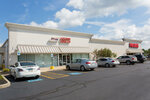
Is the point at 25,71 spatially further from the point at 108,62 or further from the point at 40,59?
the point at 108,62

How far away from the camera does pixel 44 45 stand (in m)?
20.6

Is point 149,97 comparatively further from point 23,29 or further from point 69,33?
point 69,33

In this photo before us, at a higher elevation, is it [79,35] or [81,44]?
[79,35]

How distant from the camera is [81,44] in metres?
26.2

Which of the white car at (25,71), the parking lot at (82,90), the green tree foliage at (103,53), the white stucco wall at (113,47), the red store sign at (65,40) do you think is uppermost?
the red store sign at (65,40)

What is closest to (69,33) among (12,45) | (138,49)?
(12,45)

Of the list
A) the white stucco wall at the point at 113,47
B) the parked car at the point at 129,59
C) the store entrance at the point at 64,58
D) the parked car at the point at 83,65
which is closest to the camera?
the parked car at the point at 83,65

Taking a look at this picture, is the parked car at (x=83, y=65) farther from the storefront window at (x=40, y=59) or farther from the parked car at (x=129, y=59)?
the parked car at (x=129, y=59)

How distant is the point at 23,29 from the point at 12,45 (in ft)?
10.0

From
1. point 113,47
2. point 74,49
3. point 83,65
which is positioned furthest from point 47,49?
point 113,47

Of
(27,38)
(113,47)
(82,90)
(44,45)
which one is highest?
(27,38)

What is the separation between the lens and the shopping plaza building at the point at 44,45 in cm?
1784

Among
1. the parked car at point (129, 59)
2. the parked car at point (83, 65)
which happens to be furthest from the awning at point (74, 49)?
the parked car at point (129, 59)

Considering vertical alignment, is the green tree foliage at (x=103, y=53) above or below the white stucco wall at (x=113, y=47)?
below
